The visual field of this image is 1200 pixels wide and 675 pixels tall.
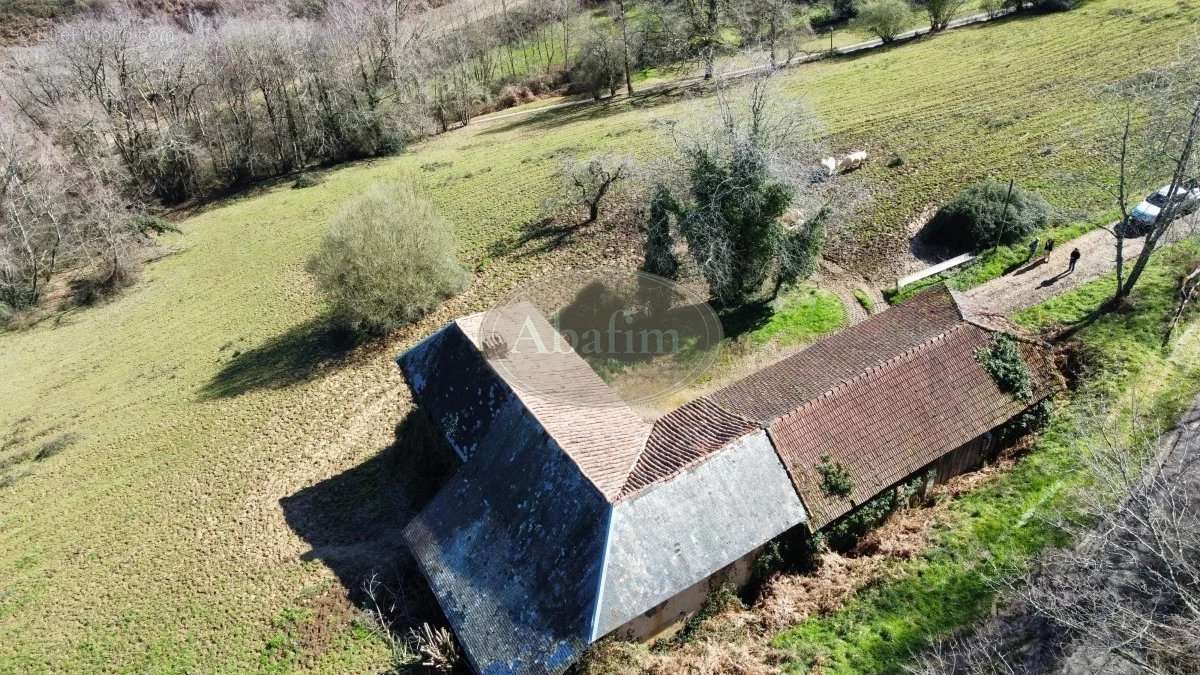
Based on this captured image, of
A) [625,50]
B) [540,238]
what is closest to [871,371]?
[540,238]

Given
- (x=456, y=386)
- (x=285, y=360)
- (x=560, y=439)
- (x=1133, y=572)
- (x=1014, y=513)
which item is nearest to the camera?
(x=1133, y=572)

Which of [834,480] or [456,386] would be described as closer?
[834,480]

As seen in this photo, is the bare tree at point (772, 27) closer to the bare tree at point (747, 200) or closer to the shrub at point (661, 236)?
the bare tree at point (747, 200)

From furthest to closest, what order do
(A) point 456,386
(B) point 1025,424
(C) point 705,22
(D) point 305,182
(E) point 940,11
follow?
1. (C) point 705,22
2. (E) point 940,11
3. (D) point 305,182
4. (A) point 456,386
5. (B) point 1025,424

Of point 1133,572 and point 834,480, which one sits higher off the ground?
point 834,480

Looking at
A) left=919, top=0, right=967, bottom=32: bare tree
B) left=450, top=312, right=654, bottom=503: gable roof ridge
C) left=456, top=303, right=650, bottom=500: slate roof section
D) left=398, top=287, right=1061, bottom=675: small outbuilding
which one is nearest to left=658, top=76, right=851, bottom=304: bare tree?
left=398, top=287, right=1061, bottom=675: small outbuilding

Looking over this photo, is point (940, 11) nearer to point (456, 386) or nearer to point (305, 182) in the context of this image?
point (305, 182)

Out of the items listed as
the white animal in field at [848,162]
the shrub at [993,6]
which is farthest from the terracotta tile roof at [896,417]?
the shrub at [993,6]
